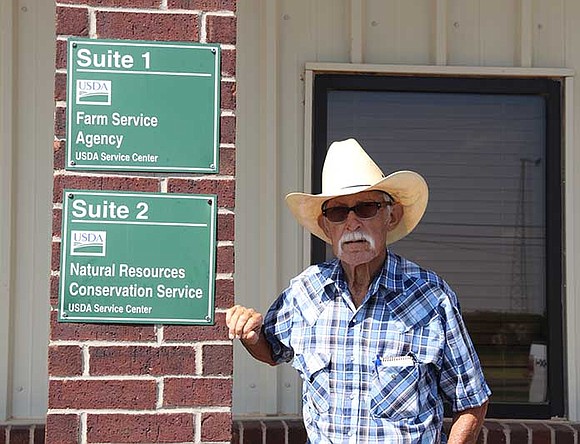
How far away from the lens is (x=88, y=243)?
302cm

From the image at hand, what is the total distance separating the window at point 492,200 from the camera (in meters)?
4.96

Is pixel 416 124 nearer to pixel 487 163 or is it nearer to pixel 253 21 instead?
pixel 487 163

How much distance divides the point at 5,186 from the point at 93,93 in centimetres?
179

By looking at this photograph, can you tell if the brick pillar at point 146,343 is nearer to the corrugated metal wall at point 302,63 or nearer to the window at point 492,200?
the corrugated metal wall at point 302,63

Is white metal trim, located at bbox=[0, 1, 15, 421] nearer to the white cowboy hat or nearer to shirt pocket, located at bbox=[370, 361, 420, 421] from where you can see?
the white cowboy hat

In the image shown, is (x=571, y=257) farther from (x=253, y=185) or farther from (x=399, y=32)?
(x=253, y=185)

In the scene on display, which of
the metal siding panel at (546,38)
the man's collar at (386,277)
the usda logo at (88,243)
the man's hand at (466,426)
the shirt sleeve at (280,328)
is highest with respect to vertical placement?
the metal siding panel at (546,38)

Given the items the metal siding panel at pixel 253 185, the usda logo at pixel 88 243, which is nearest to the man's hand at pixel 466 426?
the usda logo at pixel 88 243

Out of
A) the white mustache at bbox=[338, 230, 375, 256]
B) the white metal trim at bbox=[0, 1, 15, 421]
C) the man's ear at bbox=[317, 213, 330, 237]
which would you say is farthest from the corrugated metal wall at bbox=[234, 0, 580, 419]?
the white mustache at bbox=[338, 230, 375, 256]

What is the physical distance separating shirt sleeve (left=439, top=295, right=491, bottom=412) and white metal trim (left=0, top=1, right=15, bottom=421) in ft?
8.08

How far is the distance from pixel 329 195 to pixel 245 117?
1874 mm

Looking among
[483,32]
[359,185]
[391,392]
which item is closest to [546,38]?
[483,32]

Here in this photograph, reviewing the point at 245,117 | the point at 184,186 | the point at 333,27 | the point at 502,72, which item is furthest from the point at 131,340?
the point at 502,72

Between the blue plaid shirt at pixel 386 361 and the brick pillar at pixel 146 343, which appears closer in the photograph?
the blue plaid shirt at pixel 386 361
